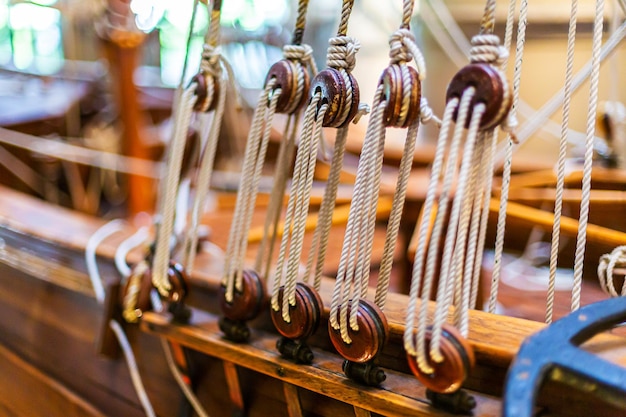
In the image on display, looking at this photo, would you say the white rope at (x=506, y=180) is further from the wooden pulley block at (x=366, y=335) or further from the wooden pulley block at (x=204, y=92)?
the wooden pulley block at (x=204, y=92)

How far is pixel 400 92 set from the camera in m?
0.52

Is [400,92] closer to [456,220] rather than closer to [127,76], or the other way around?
[456,220]

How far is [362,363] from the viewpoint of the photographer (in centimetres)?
58

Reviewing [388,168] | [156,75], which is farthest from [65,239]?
[156,75]

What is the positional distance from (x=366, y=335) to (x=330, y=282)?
0.23m

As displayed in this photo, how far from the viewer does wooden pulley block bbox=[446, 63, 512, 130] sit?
18.4 inches

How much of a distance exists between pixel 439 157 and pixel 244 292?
1.02 feet

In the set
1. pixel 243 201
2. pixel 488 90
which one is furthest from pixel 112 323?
pixel 488 90

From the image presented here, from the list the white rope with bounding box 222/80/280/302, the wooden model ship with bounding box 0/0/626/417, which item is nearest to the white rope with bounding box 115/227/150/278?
the wooden model ship with bounding box 0/0/626/417

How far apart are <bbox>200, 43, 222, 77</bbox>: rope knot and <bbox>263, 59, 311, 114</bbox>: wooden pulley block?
0.40 ft

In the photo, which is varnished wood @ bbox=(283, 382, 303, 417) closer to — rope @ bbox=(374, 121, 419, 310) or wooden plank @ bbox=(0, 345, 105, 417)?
rope @ bbox=(374, 121, 419, 310)

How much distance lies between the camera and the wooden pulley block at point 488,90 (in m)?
0.47

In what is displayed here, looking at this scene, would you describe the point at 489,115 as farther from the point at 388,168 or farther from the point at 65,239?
the point at 388,168

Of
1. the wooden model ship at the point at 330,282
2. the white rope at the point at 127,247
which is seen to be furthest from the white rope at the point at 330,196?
the white rope at the point at 127,247
